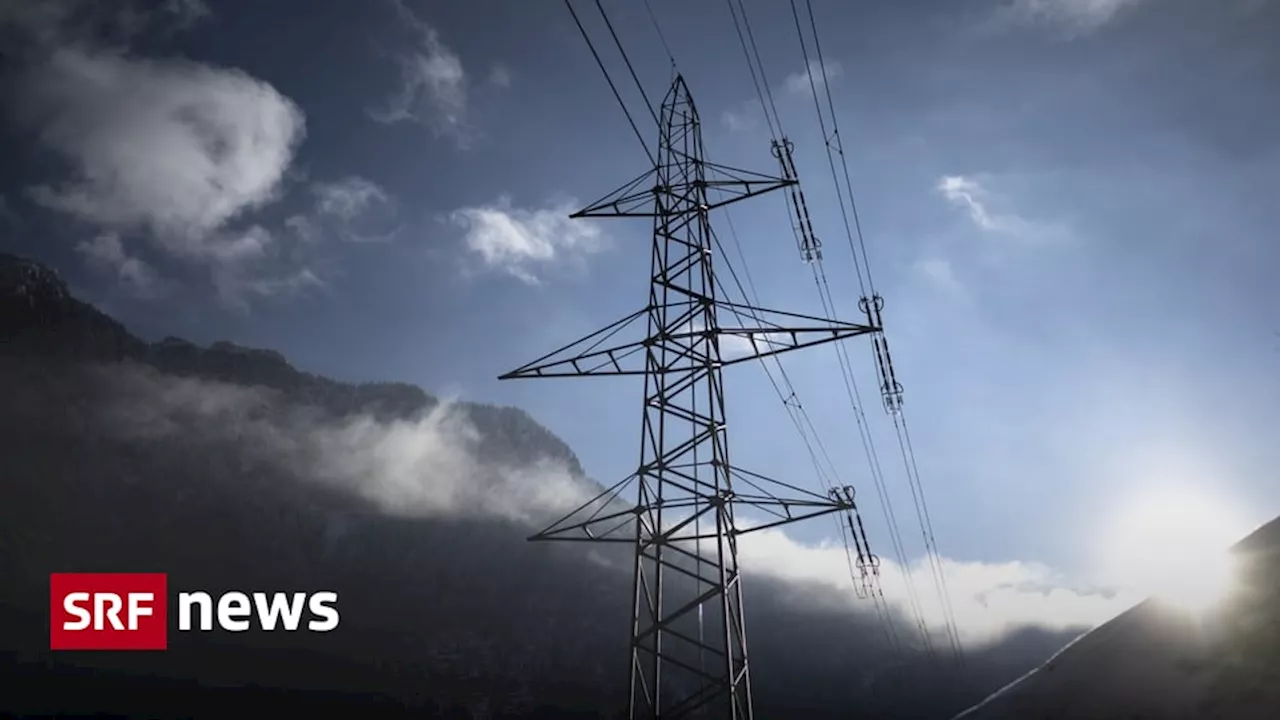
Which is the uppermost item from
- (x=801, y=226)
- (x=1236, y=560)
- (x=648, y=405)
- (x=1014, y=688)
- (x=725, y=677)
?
(x=801, y=226)

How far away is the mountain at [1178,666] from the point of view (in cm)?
222

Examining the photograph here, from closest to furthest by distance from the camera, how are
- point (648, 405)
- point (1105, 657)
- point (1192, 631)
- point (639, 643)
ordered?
1. point (1192, 631)
2. point (1105, 657)
3. point (639, 643)
4. point (648, 405)

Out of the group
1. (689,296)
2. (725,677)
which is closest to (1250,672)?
(725,677)

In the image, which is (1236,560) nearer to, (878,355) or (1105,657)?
(1105,657)

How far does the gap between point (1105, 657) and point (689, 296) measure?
14997 millimetres

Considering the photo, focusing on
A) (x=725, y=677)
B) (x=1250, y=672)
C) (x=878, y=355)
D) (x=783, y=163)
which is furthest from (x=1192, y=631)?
(x=878, y=355)

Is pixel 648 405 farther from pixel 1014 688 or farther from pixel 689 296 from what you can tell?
pixel 1014 688

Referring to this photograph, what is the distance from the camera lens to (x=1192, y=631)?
250 centimetres

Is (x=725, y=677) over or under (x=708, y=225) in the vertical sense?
under

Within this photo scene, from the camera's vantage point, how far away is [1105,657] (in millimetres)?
2678

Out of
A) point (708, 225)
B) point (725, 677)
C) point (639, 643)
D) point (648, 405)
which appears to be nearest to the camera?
point (725, 677)

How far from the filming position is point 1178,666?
2.42m

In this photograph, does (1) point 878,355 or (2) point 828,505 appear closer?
(2) point 828,505

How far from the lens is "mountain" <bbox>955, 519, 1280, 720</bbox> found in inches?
87.6
